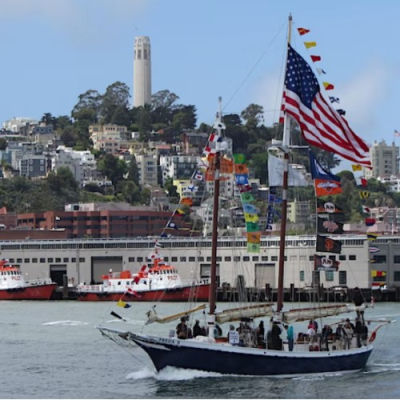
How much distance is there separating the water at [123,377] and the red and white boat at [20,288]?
129 ft

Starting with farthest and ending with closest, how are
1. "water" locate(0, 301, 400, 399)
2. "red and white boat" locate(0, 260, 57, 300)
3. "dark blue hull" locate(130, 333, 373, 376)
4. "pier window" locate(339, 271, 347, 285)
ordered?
"red and white boat" locate(0, 260, 57, 300)
"pier window" locate(339, 271, 347, 285)
"dark blue hull" locate(130, 333, 373, 376)
"water" locate(0, 301, 400, 399)

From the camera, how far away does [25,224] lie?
581 feet

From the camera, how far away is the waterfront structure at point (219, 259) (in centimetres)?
11019

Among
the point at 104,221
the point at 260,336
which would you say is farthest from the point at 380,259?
the point at 260,336

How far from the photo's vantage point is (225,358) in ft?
157

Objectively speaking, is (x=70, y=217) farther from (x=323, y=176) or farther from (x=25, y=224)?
(x=323, y=176)

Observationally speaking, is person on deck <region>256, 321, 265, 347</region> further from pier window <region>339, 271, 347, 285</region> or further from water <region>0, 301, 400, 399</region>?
pier window <region>339, 271, 347, 285</region>

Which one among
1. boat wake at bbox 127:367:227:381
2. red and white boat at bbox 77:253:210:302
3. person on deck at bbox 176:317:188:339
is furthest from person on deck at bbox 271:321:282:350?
red and white boat at bbox 77:253:210:302

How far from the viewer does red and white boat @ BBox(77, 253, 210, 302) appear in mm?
104125

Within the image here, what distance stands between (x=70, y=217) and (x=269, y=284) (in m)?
69.4

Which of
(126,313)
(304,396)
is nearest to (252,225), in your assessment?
(304,396)

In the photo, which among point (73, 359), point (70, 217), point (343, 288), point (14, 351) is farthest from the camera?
point (70, 217)

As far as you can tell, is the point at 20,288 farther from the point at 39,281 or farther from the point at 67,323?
the point at 67,323

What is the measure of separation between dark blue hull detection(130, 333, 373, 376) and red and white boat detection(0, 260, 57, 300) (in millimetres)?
63601
